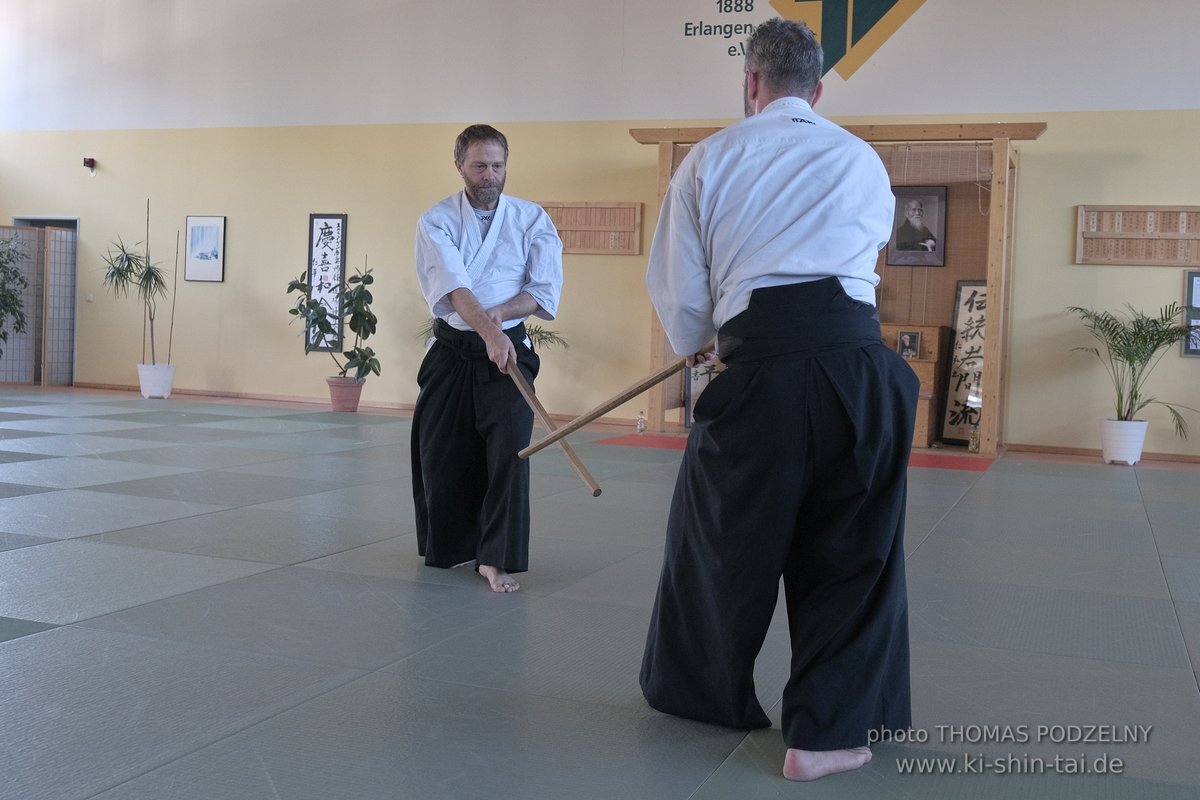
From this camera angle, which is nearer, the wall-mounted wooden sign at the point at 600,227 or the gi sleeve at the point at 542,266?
the gi sleeve at the point at 542,266

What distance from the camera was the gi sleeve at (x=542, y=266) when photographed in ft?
12.3

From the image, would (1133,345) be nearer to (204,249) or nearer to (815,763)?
(815,763)

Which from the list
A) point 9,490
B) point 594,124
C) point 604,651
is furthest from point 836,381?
point 594,124

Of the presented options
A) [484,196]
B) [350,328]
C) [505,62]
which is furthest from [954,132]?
[484,196]

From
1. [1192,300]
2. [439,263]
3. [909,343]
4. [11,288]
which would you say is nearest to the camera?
[439,263]

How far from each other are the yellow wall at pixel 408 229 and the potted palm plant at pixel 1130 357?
10 cm

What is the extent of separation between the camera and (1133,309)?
882 cm

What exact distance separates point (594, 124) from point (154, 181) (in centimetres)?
515

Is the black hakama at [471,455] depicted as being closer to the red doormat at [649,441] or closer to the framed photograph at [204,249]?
the red doormat at [649,441]

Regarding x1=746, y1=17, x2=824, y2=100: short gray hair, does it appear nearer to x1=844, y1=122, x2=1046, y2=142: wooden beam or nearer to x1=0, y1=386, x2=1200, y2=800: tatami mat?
x1=0, y1=386, x2=1200, y2=800: tatami mat

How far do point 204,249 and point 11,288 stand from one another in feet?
6.74

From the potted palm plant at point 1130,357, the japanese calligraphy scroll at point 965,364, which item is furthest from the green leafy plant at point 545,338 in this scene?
the potted palm plant at point 1130,357

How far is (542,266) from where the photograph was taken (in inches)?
148

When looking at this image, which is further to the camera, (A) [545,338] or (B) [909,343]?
(A) [545,338]
